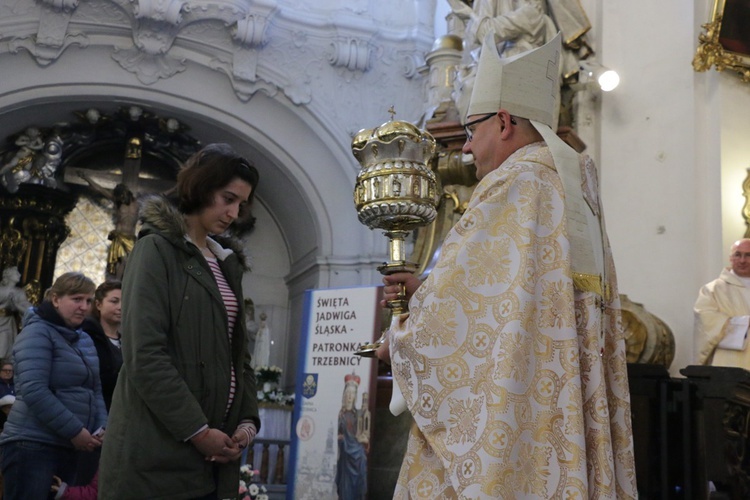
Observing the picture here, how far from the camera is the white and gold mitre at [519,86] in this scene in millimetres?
2146

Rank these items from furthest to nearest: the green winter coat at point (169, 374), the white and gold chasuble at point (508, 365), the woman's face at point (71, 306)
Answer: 1. the woman's face at point (71, 306)
2. the green winter coat at point (169, 374)
3. the white and gold chasuble at point (508, 365)

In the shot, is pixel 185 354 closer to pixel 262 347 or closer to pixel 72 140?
pixel 262 347

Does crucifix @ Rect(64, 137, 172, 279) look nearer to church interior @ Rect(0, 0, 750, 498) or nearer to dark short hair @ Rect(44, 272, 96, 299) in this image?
church interior @ Rect(0, 0, 750, 498)

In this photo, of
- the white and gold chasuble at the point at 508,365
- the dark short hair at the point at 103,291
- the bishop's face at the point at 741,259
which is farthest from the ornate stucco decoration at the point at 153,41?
the white and gold chasuble at the point at 508,365

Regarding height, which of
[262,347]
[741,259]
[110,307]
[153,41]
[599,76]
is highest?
[153,41]

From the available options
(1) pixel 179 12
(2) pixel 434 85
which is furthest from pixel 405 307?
(1) pixel 179 12

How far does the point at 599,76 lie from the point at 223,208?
3.69 metres

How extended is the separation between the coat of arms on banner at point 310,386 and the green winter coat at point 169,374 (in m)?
3.13

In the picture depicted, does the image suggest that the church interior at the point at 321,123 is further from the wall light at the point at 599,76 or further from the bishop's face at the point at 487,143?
the bishop's face at the point at 487,143

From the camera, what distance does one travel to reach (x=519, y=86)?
7.12 feet

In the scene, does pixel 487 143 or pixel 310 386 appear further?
pixel 310 386

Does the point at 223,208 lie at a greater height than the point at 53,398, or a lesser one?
greater

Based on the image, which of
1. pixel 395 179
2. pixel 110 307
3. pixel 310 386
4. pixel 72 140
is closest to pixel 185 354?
pixel 395 179

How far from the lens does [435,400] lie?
1.79m
